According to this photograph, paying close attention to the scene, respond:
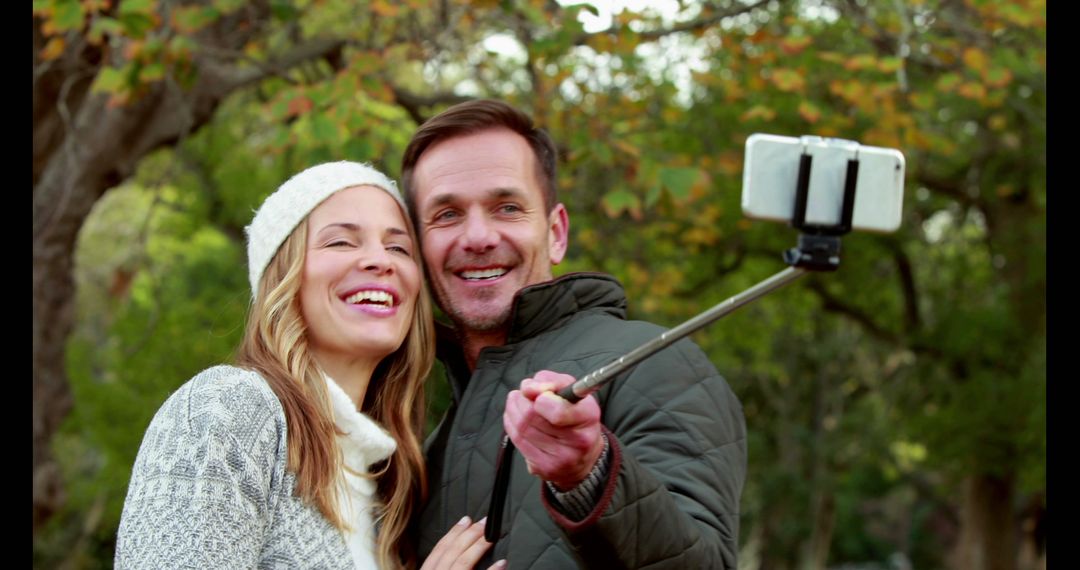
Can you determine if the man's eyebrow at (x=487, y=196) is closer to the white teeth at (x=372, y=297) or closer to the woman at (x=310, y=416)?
the woman at (x=310, y=416)

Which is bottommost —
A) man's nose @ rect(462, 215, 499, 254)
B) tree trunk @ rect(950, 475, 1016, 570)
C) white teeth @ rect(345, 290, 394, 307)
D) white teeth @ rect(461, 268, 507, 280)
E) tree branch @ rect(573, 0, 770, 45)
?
tree trunk @ rect(950, 475, 1016, 570)

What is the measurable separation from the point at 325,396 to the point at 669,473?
2.98 ft

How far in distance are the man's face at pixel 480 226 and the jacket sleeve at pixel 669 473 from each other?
66 centimetres

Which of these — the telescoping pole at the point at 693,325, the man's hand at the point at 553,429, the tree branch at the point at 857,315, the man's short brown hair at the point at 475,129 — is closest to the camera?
the telescoping pole at the point at 693,325

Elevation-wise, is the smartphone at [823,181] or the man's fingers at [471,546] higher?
the smartphone at [823,181]

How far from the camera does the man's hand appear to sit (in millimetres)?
2002

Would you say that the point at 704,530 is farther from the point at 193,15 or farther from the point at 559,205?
the point at 193,15

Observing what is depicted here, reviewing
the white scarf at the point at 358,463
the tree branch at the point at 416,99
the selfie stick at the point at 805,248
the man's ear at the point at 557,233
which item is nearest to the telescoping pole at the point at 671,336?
the selfie stick at the point at 805,248

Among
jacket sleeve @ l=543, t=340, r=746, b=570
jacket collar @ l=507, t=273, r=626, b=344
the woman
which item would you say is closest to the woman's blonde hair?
the woman

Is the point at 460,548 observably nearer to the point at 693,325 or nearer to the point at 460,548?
the point at 460,548

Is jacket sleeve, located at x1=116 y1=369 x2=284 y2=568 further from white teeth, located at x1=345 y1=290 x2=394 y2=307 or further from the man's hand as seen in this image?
the man's hand

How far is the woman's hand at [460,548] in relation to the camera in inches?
110

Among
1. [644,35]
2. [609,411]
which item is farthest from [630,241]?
[609,411]

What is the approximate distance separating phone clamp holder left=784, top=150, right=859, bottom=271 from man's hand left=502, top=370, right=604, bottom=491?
451mm
